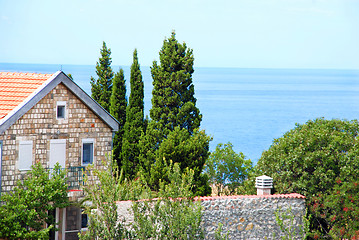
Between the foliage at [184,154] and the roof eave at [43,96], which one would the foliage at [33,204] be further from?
the foliage at [184,154]

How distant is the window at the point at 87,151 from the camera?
26625 mm

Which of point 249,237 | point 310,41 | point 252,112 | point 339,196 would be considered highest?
point 310,41

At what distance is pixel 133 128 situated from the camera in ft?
113

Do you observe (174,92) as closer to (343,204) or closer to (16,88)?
(16,88)

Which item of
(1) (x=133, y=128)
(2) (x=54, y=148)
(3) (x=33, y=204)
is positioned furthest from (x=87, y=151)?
(1) (x=133, y=128)

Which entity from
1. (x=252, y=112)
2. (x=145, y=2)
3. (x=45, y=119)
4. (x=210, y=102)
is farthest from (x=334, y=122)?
(x=145, y=2)

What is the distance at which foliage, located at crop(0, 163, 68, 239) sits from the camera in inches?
883

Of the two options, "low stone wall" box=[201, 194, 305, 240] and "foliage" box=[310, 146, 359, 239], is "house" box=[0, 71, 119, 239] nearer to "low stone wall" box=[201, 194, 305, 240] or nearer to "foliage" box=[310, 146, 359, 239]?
"low stone wall" box=[201, 194, 305, 240]

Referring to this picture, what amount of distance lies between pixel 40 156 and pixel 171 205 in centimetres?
901

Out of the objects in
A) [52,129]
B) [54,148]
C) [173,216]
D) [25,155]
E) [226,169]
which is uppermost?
[52,129]

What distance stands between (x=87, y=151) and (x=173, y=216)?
31.2ft

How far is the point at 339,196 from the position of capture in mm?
21953

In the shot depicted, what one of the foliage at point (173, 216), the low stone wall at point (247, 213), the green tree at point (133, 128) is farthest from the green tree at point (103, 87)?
the foliage at point (173, 216)

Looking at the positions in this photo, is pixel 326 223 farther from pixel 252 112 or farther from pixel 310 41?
pixel 310 41
